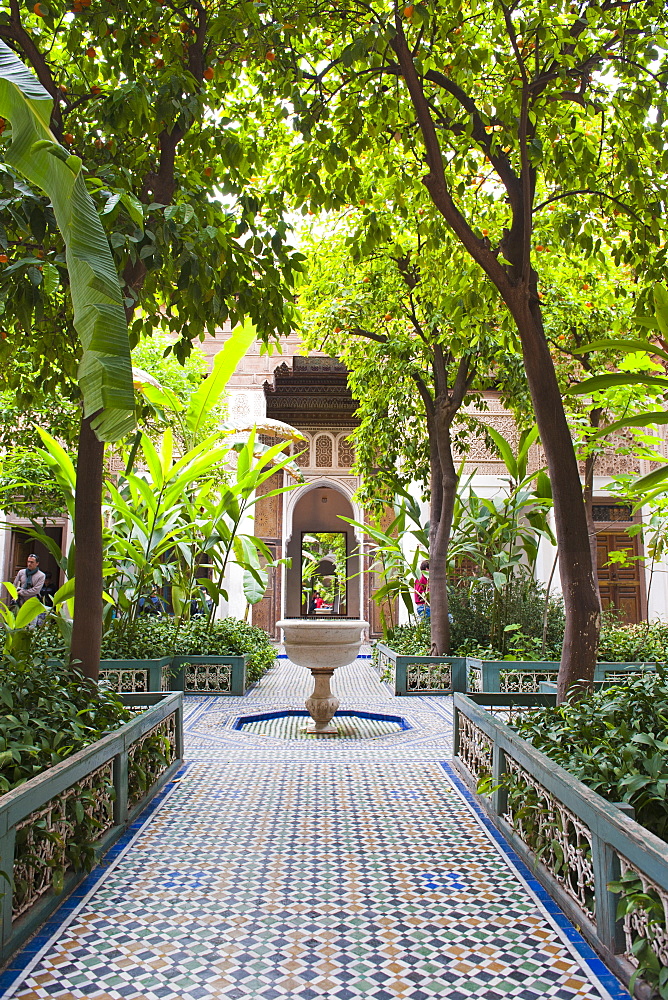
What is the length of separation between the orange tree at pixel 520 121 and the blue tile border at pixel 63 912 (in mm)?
1811

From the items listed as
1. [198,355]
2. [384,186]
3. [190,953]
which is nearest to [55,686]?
[190,953]

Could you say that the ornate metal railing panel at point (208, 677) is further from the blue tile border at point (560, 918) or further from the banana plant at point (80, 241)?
the banana plant at point (80, 241)

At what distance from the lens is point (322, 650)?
5.32 m

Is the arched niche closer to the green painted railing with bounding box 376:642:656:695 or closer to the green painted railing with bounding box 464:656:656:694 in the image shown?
the green painted railing with bounding box 376:642:656:695

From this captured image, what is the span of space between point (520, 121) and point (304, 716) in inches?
185

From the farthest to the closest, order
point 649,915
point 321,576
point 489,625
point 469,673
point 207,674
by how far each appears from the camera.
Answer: point 321,576, point 489,625, point 207,674, point 469,673, point 649,915

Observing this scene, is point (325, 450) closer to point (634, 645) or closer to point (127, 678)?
point (634, 645)

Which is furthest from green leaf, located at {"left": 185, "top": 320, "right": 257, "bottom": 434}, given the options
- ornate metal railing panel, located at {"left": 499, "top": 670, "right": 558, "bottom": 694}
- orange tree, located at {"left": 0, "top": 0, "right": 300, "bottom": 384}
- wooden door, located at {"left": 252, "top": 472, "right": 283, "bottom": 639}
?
wooden door, located at {"left": 252, "top": 472, "right": 283, "bottom": 639}

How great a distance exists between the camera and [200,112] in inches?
117

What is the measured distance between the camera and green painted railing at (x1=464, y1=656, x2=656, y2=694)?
232 inches

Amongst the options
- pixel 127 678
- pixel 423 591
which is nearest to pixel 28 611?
pixel 127 678

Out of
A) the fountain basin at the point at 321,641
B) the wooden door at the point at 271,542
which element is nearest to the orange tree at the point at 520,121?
the fountain basin at the point at 321,641

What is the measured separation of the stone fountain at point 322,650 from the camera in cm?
527

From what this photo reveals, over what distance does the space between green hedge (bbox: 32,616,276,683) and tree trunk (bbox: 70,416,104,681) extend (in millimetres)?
1657
